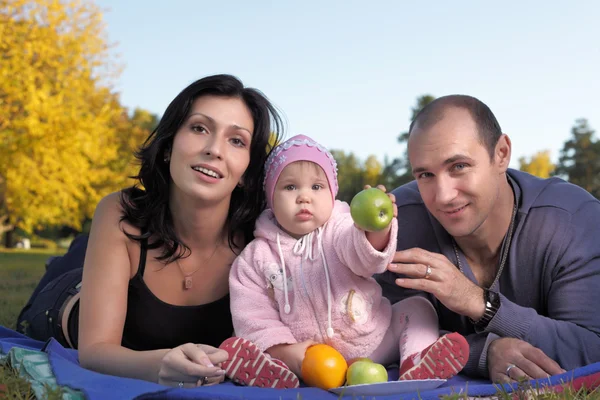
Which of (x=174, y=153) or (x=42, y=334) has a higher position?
(x=174, y=153)

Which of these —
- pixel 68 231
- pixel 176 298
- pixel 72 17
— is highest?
pixel 72 17

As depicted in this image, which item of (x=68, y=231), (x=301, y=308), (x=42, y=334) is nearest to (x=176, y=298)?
(x=301, y=308)

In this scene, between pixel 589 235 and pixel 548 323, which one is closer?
pixel 548 323

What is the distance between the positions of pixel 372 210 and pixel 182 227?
5.11 feet

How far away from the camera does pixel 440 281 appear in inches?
125

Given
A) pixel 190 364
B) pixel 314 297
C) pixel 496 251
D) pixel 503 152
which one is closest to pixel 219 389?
pixel 190 364

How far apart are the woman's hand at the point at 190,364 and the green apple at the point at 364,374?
71 centimetres

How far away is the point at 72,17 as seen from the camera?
52.2 ft

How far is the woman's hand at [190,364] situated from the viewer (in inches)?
105

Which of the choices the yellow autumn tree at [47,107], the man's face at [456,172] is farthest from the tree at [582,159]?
the man's face at [456,172]

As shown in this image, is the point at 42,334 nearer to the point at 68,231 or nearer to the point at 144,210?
the point at 144,210

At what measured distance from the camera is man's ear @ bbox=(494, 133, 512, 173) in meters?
3.67

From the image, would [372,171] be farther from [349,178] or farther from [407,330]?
[407,330]

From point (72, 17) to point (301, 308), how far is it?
1502cm
